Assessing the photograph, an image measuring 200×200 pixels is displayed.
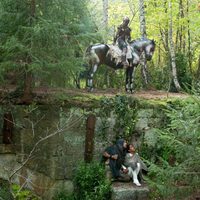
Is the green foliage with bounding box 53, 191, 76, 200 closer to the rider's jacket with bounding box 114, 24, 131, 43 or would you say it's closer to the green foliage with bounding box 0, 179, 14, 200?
the green foliage with bounding box 0, 179, 14, 200

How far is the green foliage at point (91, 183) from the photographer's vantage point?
1051 centimetres

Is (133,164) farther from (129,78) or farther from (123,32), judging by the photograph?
(123,32)

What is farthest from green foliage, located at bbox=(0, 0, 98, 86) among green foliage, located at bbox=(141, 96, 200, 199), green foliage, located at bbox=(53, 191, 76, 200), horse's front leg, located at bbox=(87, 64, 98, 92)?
green foliage, located at bbox=(141, 96, 200, 199)

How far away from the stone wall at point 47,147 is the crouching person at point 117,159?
0.50 m

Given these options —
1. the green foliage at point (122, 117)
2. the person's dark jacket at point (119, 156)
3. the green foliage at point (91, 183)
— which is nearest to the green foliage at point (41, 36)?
the green foliage at point (122, 117)

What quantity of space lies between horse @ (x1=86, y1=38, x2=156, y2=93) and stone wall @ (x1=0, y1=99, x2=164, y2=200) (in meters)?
1.75

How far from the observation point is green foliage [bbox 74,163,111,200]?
414 inches

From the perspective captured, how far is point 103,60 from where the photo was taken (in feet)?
42.3

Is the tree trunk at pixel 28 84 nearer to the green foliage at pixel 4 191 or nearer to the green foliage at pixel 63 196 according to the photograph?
the green foliage at pixel 4 191

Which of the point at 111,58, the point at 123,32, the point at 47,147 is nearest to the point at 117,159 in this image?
the point at 47,147

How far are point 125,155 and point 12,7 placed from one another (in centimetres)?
547

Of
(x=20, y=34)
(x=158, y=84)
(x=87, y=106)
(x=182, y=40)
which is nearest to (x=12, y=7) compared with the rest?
(x=20, y=34)

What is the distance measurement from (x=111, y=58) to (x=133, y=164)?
12.6 ft

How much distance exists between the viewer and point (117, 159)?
11.2 m
